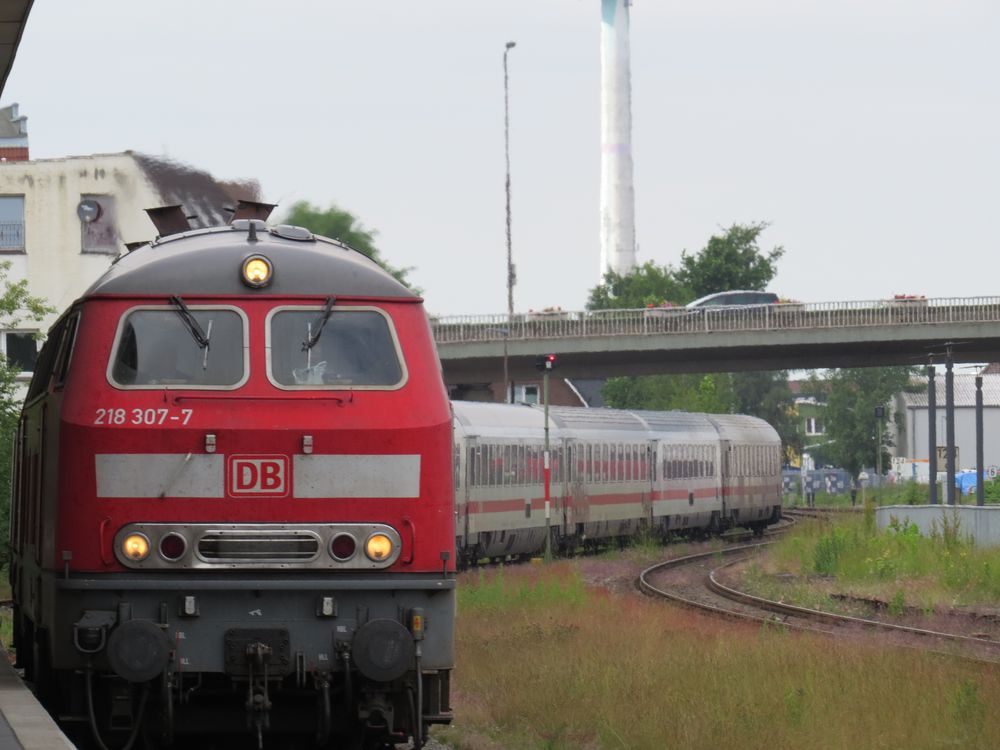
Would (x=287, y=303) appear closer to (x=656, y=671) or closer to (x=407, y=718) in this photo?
(x=407, y=718)

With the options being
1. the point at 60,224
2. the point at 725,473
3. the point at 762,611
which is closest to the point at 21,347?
the point at 60,224

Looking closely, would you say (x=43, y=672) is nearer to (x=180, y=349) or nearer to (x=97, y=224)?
(x=180, y=349)

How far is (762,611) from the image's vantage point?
937 inches

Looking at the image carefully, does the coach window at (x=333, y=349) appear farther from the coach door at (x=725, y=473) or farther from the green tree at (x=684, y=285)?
the green tree at (x=684, y=285)

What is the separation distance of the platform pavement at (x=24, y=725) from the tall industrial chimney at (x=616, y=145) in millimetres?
102258

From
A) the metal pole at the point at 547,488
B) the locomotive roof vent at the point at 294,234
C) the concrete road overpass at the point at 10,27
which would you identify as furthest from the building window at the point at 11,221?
the locomotive roof vent at the point at 294,234

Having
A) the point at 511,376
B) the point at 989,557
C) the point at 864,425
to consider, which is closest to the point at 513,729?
the point at 989,557

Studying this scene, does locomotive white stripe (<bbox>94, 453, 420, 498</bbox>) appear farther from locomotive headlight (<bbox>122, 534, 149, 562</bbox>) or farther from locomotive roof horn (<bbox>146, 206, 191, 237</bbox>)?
locomotive roof horn (<bbox>146, 206, 191, 237</bbox>)

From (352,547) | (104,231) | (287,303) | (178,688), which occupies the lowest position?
(178,688)

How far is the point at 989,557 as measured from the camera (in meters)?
26.6

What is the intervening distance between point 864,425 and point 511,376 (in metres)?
52.5

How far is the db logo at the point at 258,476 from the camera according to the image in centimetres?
1001

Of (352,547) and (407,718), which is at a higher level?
(352,547)

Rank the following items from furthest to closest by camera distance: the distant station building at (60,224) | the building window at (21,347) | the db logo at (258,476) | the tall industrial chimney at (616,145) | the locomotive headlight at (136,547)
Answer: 1. the tall industrial chimney at (616,145)
2. the distant station building at (60,224)
3. the building window at (21,347)
4. the db logo at (258,476)
5. the locomotive headlight at (136,547)
